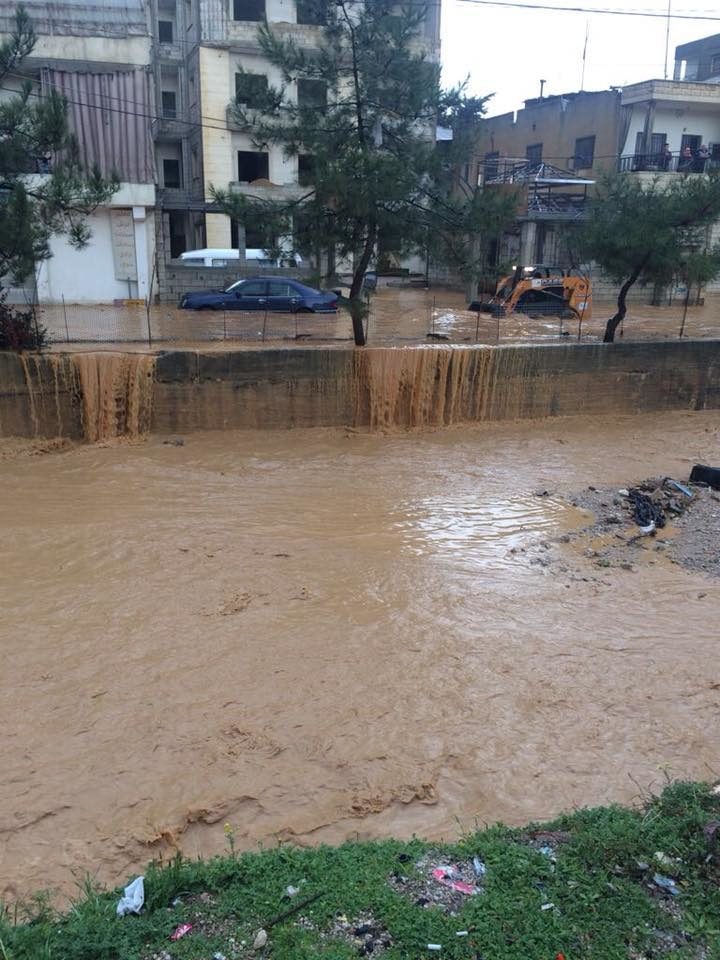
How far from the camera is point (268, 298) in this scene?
2275 centimetres

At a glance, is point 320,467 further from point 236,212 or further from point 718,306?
point 718,306

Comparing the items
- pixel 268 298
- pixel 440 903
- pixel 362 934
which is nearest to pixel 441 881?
pixel 440 903

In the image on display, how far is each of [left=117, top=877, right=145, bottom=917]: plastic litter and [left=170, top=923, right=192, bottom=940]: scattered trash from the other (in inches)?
13.5

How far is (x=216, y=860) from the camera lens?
4793mm

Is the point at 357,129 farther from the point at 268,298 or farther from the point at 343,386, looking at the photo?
the point at 268,298

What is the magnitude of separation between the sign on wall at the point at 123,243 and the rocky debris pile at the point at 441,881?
2465 centimetres

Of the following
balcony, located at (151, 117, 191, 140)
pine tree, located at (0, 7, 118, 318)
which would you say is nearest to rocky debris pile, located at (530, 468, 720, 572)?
pine tree, located at (0, 7, 118, 318)

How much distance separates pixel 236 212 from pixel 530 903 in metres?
13.8

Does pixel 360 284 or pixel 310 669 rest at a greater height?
pixel 360 284

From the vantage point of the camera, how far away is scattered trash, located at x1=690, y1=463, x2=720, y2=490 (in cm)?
1293

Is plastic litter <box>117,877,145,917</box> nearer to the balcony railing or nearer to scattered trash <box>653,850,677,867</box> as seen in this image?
scattered trash <box>653,850,677,867</box>

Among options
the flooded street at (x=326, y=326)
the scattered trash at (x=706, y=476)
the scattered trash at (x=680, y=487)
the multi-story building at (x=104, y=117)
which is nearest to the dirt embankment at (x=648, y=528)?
the scattered trash at (x=680, y=487)

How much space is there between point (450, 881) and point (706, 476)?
34.4ft

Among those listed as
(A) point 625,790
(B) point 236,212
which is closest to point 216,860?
(A) point 625,790
